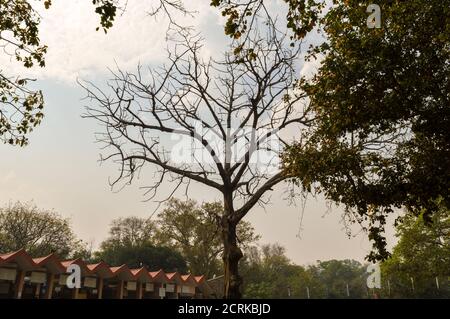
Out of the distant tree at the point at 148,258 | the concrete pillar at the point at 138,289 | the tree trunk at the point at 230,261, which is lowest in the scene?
the concrete pillar at the point at 138,289

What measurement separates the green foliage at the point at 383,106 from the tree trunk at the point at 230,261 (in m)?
2.60

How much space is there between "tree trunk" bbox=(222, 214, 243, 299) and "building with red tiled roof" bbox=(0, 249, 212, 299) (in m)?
7.67

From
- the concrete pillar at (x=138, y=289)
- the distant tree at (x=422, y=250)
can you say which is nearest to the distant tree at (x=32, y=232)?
the concrete pillar at (x=138, y=289)

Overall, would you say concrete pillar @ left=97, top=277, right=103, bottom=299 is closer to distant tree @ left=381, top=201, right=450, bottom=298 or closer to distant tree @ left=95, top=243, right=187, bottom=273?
distant tree @ left=95, top=243, right=187, bottom=273

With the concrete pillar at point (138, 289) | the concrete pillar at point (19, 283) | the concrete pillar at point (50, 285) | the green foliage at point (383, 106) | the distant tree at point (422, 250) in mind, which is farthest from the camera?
the concrete pillar at point (138, 289)

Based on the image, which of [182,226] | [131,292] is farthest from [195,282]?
[182,226]

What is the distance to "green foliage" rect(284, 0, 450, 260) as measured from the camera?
888 cm

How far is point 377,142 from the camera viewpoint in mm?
10859

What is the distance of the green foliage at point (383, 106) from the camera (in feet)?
29.1

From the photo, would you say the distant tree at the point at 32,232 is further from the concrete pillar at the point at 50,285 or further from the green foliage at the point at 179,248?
the concrete pillar at the point at 50,285

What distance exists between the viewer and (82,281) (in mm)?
27562

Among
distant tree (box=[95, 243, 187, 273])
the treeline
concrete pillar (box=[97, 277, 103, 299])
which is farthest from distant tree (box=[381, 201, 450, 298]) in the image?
distant tree (box=[95, 243, 187, 273])
